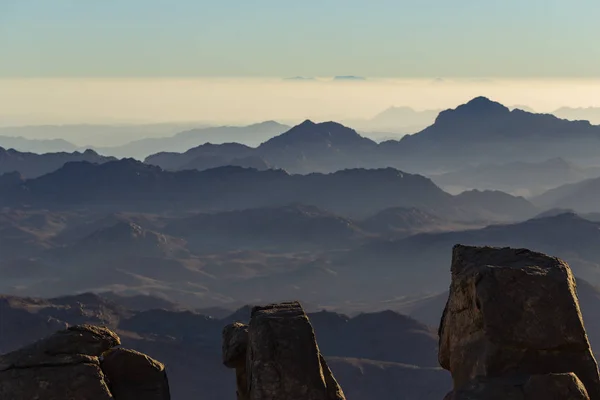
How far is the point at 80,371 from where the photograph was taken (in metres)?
22.6

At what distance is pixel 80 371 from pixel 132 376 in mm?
2020

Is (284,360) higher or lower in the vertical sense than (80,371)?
higher

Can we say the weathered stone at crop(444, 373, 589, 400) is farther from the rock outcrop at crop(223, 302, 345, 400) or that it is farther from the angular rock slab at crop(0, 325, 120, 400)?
the angular rock slab at crop(0, 325, 120, 400)

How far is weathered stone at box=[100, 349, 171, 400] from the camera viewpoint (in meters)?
24.0

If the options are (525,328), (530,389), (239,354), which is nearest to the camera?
(530,389)

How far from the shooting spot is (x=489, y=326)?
2108cm

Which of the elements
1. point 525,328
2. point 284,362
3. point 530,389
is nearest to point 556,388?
point 530,389

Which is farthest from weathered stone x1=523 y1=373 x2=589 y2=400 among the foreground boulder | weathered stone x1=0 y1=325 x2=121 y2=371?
weathered stone x1=0 y1=325 x2=121 y2=371

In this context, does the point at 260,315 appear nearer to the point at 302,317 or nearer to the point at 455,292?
A: the point at 302,317

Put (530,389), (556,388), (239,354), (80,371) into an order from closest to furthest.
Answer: (556,388)
(530,389)
(80,371)
(239,354)

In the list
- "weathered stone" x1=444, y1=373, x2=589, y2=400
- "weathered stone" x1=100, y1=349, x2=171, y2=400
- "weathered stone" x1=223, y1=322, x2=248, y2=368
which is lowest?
"weathered stone" x1=100, y1=349, x2=171, y2=400

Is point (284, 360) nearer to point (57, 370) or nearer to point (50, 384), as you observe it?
point (57, 370)

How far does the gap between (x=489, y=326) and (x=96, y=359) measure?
9584 mm

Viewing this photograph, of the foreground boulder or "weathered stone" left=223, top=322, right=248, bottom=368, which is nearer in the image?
the foreground boulder
